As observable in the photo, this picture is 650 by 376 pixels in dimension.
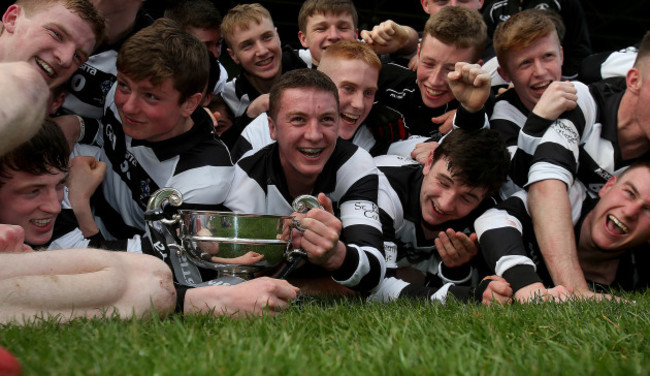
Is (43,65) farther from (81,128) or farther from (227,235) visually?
(227,235)

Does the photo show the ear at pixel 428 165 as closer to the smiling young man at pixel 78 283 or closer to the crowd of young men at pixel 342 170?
the crowd of young men at pixel 342 170

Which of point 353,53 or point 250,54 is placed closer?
point 353,53

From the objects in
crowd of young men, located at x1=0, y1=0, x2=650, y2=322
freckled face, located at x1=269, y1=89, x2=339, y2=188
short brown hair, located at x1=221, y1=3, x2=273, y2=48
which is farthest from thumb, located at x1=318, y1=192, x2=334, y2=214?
short brown hair, located at x1=221, y1=3, x2=273, y2=48

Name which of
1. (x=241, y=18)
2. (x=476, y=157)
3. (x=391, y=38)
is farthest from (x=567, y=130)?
(x=241, y=18)

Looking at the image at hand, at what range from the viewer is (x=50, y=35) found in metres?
3.69

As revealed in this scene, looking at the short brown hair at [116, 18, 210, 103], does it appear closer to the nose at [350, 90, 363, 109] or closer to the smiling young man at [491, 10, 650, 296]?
the nose at [350, 90, 363, 109]

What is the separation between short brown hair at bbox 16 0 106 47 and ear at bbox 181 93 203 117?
2.10 feet

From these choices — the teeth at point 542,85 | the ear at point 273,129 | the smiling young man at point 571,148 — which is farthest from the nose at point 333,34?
the smiling young man at point 571,148

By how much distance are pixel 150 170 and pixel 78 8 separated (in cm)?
99

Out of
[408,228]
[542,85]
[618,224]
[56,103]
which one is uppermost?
[542,85]

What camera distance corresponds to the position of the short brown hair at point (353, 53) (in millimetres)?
4707

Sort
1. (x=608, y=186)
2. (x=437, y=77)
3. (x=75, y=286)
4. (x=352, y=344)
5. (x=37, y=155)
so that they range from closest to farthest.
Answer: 1. (x=352, y=344)
2. (x=75, y=286)
3. (x=37, y=155)
4. (x=608, y=186)
5. (x=437, y=77)

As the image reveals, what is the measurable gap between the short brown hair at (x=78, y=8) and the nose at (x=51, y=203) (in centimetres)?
103

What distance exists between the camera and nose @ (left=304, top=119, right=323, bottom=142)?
149 inches
